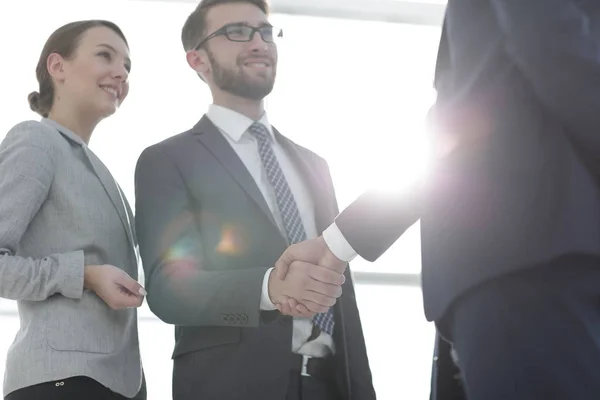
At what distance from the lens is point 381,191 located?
124 cm

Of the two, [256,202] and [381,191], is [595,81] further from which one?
[256,202]

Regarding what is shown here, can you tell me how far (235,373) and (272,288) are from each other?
Result: 0.22m

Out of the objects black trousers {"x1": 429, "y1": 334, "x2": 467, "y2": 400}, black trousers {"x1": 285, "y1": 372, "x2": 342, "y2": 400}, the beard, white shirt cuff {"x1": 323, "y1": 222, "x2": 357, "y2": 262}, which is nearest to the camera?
black trousers {"x1": 429, "y1": 334, "x2": 467, "y2": 400}

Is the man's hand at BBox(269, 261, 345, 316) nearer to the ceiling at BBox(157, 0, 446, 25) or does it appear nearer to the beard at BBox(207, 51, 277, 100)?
the beard at BBox(207, 51, 277, 100)

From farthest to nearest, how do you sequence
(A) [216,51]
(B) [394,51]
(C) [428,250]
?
(B) [394,51] → (A) [216,51] → (C) [428,250]

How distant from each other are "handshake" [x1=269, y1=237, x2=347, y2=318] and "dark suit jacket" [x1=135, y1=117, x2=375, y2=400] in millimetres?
64

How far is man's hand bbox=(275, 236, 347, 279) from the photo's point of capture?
4.65ft

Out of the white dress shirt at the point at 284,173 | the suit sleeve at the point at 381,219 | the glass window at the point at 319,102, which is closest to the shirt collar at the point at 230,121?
the white dress shirt at the point at 284,173

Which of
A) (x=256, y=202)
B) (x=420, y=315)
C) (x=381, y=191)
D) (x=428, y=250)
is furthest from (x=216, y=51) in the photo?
(x=420, y=315)

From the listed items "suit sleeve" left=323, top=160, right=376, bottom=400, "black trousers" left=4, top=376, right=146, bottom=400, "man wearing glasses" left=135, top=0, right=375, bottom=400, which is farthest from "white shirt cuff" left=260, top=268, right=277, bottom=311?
"black trousers" left=4, top=376, right=146, bottom=400

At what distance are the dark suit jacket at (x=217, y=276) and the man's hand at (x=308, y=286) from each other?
2.3 inches

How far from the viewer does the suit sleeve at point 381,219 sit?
1.21 meters

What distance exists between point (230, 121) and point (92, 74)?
379 millimetres

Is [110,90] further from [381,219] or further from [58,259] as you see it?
[381,219]
